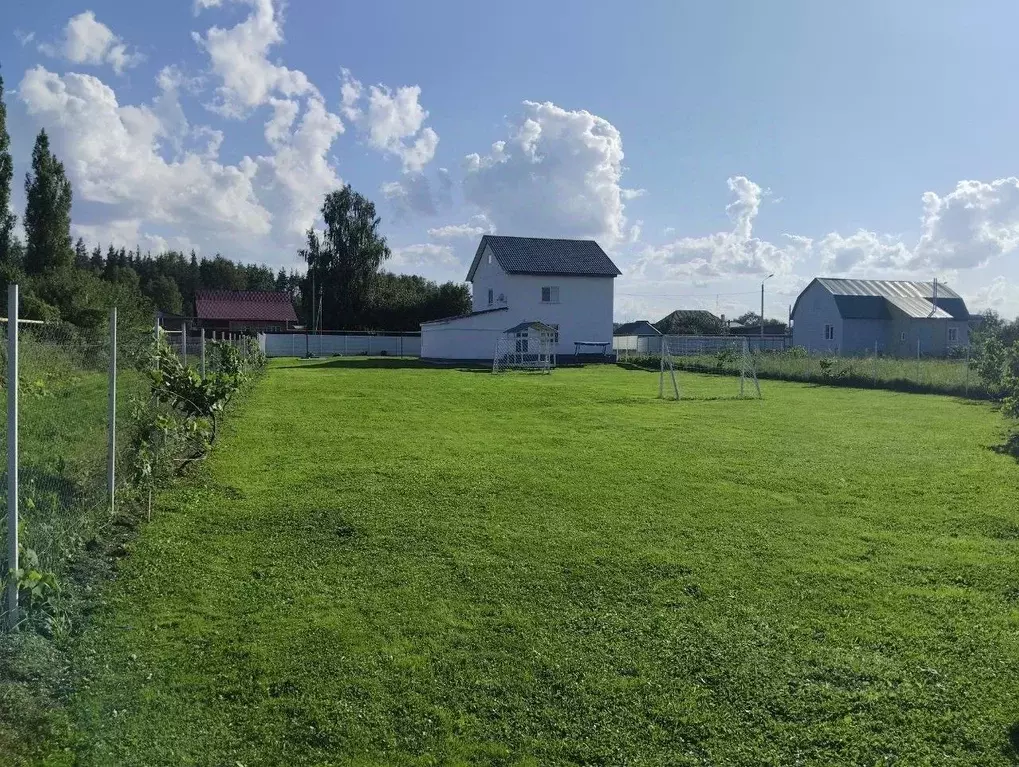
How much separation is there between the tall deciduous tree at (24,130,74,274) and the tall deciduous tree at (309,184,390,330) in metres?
24.1

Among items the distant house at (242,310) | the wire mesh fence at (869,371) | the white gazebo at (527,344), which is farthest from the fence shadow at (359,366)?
the distant house at (242,310)

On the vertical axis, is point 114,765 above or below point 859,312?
below

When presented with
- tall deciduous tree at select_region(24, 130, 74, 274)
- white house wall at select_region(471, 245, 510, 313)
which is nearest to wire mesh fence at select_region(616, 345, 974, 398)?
white house wall at select_region(471, 245, 510, 313)

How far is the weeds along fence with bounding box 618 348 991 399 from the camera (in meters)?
23.0

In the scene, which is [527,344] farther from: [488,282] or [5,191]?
[5,191]

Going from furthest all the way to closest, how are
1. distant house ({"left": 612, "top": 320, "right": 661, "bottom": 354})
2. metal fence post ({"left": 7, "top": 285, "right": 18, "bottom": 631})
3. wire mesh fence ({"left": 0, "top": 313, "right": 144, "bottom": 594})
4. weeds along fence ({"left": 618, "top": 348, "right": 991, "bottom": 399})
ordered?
distant house ({"left": 612, "top": 320, "right": 661, "bottom": 354}), weeds along fence ({"left": 618, "top": 348, "right": 991, "bottom": 399}), wire mesh fence ({"left": 0, "top": 313, "right": 144, "bottom": 594}), metal fence post ({"left": 7, "top": 285, "right": 18, "bottom": 631})

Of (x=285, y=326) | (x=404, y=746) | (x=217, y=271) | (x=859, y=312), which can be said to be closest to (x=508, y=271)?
(x=859, y=312)

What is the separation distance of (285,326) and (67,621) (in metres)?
68.5

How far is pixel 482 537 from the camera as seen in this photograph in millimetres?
6637

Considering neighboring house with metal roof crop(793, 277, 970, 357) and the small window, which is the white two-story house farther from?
neighboring house with metal roof crop(793, 277, 970, 357)

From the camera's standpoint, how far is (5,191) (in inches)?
1280

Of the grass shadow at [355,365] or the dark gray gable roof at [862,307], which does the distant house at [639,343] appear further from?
the grass shadow at [355,365]

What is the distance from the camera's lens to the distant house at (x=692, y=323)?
7812 centimetres

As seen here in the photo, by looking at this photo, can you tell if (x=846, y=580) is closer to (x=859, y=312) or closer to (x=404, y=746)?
(x=404, y=746)
